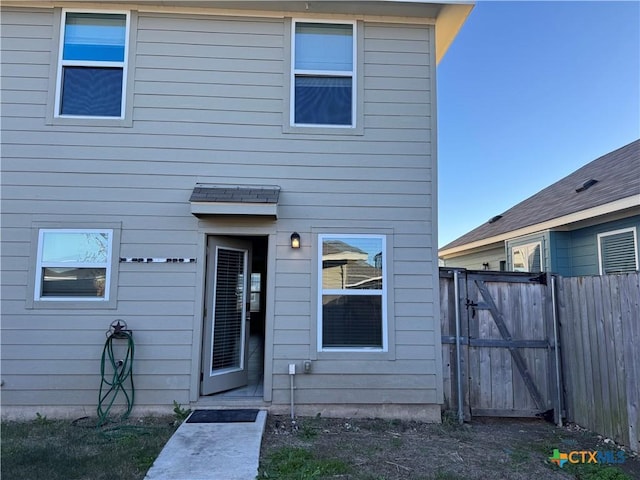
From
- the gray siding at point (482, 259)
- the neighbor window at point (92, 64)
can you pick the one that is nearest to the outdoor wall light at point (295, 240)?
the neighbor window at point (92, 64)

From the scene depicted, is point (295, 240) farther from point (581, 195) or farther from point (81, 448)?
point (581, 195)

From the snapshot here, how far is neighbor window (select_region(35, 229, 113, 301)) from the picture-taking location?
14.8ft

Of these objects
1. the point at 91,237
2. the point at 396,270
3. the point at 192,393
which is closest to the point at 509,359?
the point at 396,270

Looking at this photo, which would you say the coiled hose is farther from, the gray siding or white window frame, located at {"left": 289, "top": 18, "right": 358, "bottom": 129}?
the gray siding

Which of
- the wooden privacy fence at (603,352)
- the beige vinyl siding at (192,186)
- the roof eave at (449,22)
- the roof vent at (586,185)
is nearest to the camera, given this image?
the wooden privacy fence at (603,352)

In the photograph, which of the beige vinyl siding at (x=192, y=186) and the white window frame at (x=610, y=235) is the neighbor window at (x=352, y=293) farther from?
the white window frame at (x=610, y=235)

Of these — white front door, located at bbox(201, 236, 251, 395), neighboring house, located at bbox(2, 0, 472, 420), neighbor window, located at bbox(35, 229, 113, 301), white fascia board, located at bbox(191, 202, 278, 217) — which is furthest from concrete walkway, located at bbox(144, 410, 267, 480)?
white fascia board, located at bbox(191, 202, 278, 217)

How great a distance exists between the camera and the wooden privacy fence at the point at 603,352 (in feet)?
12.4

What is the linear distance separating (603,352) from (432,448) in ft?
7.07

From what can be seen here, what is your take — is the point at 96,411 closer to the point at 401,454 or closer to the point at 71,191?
the point at 71,191

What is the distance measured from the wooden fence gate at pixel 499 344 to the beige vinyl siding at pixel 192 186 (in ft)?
1.12

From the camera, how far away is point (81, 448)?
3.50 m

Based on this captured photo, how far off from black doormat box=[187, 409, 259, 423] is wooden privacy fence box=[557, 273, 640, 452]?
3.73 metres

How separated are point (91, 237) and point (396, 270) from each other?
3676mm
